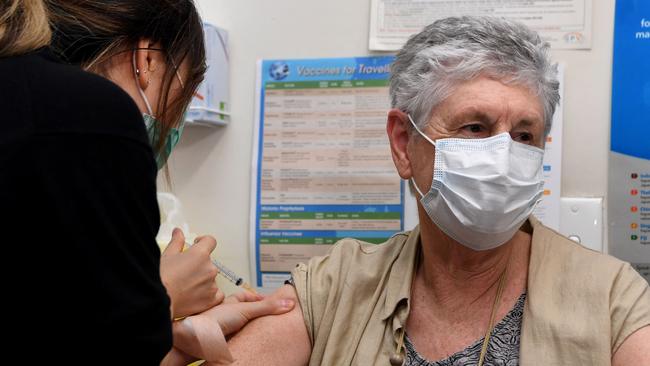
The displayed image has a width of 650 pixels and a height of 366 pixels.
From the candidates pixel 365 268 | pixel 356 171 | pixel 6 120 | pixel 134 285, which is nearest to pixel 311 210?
pixel 356 171

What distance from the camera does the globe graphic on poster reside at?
6.45 feet

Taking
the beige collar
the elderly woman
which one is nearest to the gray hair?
the elderly woman

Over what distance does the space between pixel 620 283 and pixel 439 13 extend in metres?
0.90

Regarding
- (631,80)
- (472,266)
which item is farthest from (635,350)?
(631,80)

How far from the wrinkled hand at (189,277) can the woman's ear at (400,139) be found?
437 mm

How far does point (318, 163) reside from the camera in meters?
1.93

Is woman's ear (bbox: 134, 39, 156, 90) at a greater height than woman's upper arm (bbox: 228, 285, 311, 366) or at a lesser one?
greater

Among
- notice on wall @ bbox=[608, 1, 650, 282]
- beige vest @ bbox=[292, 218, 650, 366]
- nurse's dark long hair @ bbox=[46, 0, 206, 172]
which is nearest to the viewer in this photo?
nurse's dark long hair @ bbox=[46, 0, 206, 172]

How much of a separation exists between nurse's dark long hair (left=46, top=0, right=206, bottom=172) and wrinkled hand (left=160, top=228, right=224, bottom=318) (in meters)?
0.26

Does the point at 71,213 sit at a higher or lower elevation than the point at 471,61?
lower

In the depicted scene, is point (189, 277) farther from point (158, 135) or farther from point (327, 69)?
point (327, 69)

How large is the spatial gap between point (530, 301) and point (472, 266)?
0.15 metres

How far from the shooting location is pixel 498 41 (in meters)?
1.36

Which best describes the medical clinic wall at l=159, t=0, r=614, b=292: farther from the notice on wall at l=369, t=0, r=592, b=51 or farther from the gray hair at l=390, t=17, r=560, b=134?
the gray hair at l=390, t=17, r=560, b=134
